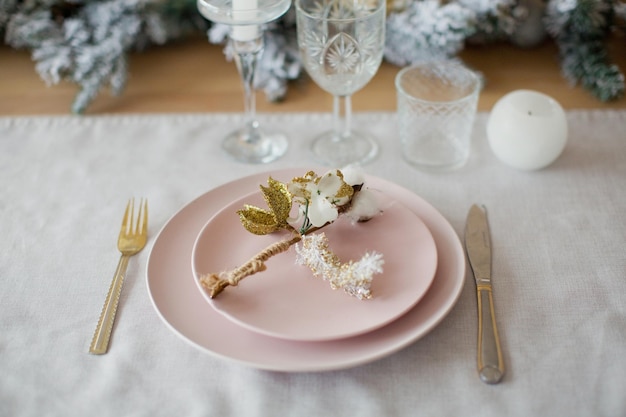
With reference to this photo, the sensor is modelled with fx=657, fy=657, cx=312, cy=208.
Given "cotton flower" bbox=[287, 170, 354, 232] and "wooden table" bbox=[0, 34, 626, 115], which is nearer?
"cotton flower" bbox=[287, 170, 354, 232]

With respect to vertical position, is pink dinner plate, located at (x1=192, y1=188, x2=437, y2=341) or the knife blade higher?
pink dinner plate, located at (x1=192, y1=188, x2=437, y2=341)

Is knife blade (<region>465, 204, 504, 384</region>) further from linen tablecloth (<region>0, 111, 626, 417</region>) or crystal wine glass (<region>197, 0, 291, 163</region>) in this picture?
crystal wine glass (<region>197, 0, 291, 163</region>)

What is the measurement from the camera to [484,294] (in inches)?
29.5

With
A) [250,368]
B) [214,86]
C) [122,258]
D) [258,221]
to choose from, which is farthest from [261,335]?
[214,86]

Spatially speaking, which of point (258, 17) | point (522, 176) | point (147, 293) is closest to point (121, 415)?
point (147, 293)

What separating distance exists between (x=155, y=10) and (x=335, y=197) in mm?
669

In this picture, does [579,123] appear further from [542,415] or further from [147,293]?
[147,293]

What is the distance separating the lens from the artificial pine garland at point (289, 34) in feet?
3.69

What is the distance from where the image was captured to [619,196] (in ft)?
3.00

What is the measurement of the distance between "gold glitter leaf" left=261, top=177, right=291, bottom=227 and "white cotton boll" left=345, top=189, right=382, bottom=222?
7cm

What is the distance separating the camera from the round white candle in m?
0.93

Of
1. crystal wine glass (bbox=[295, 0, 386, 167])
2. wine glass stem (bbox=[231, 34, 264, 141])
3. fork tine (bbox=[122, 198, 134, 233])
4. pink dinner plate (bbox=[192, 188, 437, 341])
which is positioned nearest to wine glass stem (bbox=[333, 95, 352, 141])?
crystal wine glass (bbox=[295, 0, 386, 167])

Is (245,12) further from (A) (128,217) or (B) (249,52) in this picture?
(A) (128,217)

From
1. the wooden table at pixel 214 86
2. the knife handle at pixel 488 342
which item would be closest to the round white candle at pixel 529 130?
the wooden table at pixel 214 86
